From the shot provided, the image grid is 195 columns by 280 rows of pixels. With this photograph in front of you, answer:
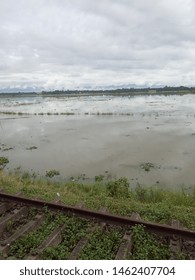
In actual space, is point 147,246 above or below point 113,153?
above

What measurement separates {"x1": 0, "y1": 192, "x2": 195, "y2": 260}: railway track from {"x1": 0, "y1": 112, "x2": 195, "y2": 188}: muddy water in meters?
6.40

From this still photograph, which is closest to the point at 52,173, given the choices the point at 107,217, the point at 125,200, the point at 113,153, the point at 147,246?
the point at 113,153

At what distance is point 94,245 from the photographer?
5320 millimetres

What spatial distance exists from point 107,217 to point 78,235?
2.59 feet

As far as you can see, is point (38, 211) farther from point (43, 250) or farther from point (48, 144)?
point (48, 144)

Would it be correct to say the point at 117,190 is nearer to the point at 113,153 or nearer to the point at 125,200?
the point at 125,200

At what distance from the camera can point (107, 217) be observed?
19.9ft

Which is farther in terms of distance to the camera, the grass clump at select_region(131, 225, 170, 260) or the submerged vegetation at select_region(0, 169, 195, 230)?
the submerged vegetation at select_region(0, 169, 195, 230)

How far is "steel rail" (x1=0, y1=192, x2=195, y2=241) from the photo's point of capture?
542cm

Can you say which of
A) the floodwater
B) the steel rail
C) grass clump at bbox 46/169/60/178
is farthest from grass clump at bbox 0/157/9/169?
the steel rail

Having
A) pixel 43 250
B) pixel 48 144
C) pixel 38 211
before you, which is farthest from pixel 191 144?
pixel 43 250

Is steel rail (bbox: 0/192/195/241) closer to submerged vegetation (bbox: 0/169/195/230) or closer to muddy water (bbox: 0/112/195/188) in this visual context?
submerged vegetation (bbox: 0/169/195/230)

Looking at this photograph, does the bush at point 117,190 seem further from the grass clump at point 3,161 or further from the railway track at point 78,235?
the grass clump at point 3,161

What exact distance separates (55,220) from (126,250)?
1857mm
